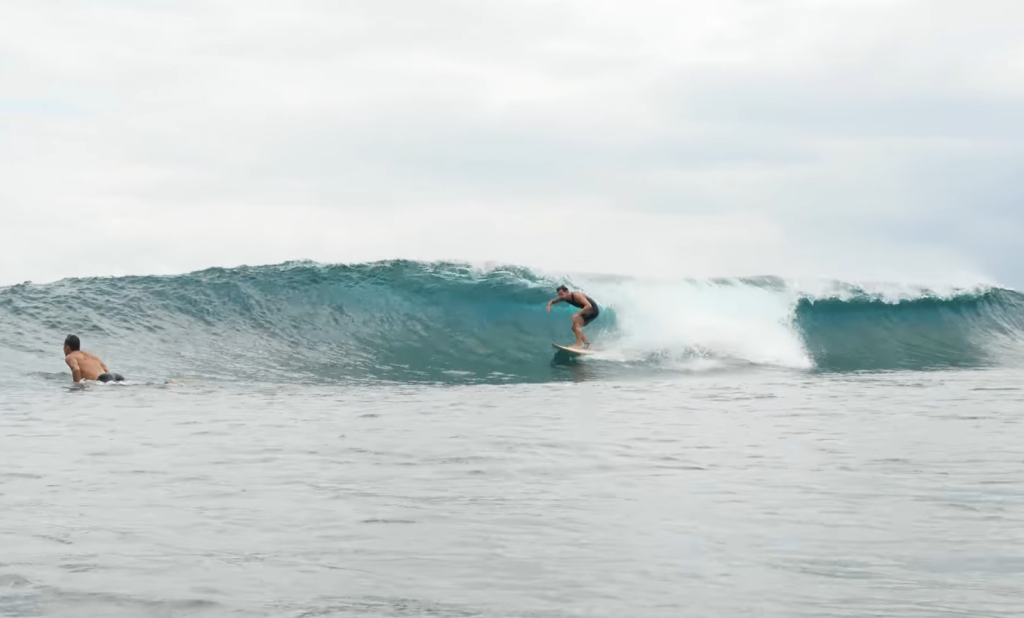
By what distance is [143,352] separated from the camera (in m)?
18.1

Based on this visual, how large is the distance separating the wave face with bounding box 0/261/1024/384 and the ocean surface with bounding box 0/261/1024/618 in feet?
0.74

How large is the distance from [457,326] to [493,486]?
50.0ft

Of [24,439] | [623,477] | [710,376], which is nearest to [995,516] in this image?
[623,477]

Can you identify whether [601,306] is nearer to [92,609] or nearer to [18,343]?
[18,343]

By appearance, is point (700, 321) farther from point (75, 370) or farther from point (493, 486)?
point (493, 486)

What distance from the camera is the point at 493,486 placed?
6422 millimetres

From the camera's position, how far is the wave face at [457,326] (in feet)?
59.2

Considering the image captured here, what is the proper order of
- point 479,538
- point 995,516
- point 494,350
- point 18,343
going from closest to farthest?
point 479,538 < point 995,516 < point 18,343 < point 494,350

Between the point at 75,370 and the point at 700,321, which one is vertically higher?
the point at 700,321

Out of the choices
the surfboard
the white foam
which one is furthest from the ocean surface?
the white foam

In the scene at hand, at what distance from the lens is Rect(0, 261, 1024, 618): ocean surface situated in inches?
159

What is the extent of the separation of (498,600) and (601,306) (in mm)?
A: 19428

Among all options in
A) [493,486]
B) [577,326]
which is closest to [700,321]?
[577,326]

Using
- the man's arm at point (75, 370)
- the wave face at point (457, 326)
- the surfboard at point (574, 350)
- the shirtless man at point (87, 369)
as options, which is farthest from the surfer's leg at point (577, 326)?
the man's arm at point (75, 370)
